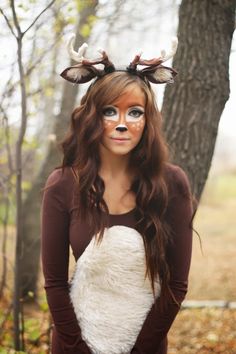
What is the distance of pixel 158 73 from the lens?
2.04 metres

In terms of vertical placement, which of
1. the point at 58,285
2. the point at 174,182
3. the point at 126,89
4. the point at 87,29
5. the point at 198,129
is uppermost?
the point at 87,29

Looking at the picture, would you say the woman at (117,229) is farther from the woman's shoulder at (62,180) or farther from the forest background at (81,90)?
the forest background at (81,90)

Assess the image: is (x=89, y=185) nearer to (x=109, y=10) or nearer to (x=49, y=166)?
(x=109, y=10)

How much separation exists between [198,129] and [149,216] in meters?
1.04

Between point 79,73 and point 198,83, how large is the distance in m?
1.02

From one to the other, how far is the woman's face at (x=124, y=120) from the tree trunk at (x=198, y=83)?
88 cm

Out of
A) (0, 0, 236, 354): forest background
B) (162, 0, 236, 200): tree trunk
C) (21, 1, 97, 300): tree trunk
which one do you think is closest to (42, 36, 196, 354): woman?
(0, 0, 236, 354): forest background

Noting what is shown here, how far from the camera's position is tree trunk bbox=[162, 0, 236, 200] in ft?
9.12

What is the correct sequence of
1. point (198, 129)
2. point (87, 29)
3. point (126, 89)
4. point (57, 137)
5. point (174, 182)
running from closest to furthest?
point (126, 89), point (174, 182), point (198, 129), point (87, 29), point (57, 137)

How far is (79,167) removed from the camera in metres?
2.06

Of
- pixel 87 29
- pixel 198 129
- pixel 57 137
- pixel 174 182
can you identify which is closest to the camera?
pixel 174 182

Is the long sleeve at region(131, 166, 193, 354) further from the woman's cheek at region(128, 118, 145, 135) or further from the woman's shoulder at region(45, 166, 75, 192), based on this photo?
the woman's shoulder at region(45, 166, 75, 192)

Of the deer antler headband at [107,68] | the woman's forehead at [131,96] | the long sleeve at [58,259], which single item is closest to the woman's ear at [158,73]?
the deer antler headband at [107,68]

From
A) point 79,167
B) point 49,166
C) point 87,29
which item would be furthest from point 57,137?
point 79,167
